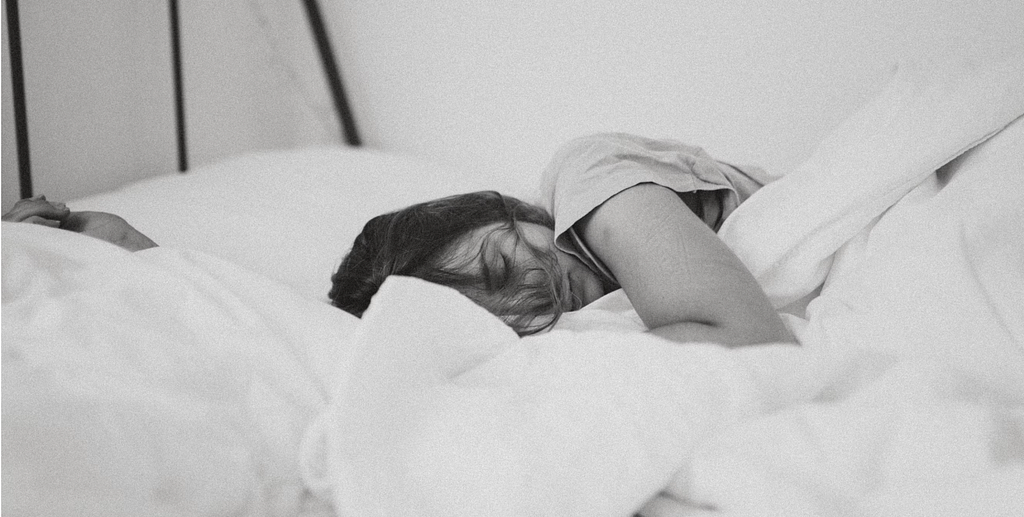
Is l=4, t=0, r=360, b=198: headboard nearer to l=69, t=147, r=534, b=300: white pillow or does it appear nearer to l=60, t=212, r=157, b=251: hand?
l=69, t=147, r=534, b=300: white pillow

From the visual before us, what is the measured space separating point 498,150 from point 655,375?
132 centimetres

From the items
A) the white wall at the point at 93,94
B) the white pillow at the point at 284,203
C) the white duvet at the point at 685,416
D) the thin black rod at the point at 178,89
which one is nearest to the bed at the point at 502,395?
the white duvet at the point at 685,416

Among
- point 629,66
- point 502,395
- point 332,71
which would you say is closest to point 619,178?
→ point 502,395

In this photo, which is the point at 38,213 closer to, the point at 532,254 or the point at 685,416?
the point at 532,254

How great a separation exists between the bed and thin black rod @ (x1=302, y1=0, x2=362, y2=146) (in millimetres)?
1244

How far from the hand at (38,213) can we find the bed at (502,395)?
15 cm

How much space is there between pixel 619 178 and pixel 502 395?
362 millimetres

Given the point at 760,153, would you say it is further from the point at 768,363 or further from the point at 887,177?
the point at 768,363

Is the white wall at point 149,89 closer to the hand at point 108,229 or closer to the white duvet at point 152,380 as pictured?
Answer: the hand at point 108,229

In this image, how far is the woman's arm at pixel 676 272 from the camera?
2.18 feet

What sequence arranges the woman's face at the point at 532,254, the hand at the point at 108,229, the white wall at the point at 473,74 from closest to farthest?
1. the woman's face at the point at 532,254
2. the hand at the point at 108,229
3. the white wall at the point at 473,74

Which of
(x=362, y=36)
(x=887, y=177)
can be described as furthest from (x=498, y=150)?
(x=887, y=177)

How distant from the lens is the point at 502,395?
0.53 metres

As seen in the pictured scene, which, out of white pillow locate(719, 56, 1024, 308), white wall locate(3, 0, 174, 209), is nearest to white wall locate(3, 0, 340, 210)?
white wall locate(3, 0, 174, 209)
